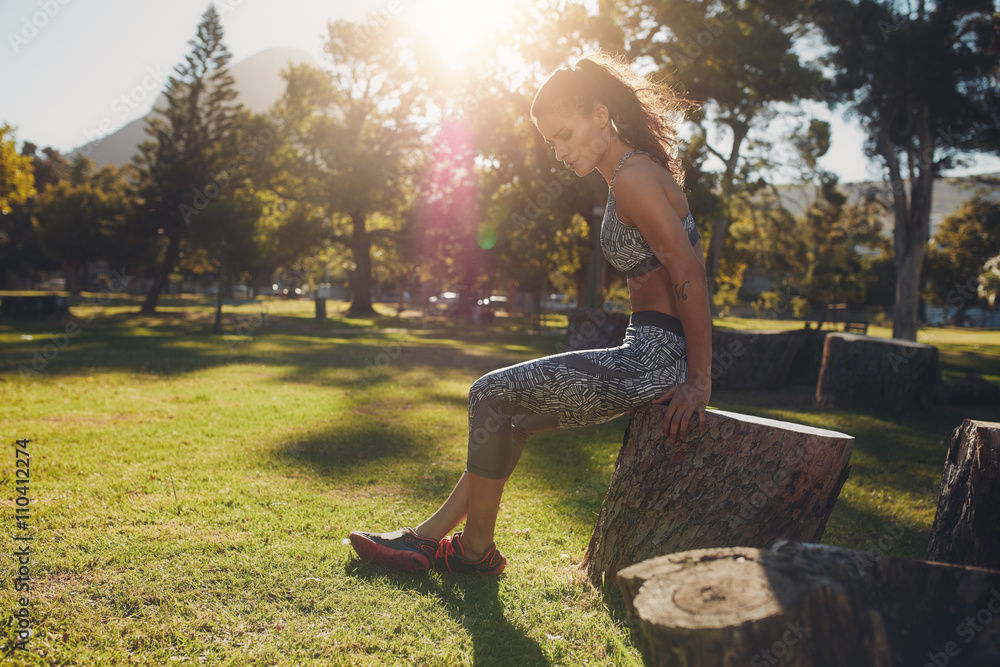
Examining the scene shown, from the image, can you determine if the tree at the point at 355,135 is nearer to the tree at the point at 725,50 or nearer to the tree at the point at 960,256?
the tree at the point at 725,50

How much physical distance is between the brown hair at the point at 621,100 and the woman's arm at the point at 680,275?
21 cm

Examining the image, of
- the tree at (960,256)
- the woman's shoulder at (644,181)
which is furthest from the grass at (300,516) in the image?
the tree at (960,256)

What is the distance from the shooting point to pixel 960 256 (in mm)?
39844

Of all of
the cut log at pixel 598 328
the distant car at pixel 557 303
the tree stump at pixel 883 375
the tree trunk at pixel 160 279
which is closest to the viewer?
the tree stump at pixel 883 375

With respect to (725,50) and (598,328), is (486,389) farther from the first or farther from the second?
(725,50)

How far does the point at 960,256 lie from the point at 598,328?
4164cm

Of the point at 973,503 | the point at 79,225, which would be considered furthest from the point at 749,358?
the point at 79,225

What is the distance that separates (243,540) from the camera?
3.06 m

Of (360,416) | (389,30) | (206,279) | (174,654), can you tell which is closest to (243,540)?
(174,654)

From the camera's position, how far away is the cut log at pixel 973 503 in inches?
90.3

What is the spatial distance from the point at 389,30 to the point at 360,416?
29.6 m

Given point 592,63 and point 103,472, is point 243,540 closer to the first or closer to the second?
point 103,472

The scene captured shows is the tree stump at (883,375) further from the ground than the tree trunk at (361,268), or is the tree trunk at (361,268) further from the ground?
the tree trunk at (361,268)

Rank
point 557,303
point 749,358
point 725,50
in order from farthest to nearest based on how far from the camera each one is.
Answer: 1. point 557,303
2. point 725,50
3. point 749,358
